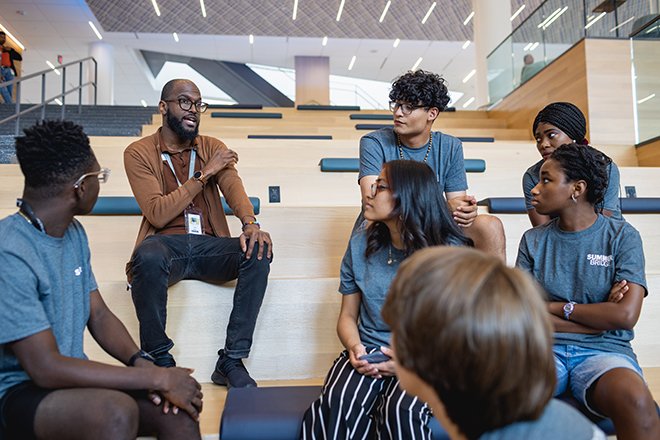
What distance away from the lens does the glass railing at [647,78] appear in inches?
151

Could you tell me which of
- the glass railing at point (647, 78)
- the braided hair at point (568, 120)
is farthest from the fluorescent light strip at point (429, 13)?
the braided hair at point (568, 120)

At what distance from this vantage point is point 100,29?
9.07 m

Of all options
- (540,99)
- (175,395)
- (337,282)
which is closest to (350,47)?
(540,99)

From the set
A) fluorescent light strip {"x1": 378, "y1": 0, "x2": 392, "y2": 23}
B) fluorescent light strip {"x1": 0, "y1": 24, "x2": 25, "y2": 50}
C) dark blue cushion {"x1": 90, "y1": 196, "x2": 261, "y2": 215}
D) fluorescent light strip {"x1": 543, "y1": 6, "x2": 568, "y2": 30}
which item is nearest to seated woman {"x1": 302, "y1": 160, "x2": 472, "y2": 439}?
dark blue cushion {"x1": 90, "y1": 196, "x2": 261, "y2": 215}

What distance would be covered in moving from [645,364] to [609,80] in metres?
3.01

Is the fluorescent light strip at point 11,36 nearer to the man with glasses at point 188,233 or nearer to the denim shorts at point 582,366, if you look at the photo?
the man with glasses at point 188,233

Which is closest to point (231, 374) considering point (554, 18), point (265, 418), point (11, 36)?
point (265, 418)

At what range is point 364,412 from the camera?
128cm

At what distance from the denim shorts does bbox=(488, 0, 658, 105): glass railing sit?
3.73 metres

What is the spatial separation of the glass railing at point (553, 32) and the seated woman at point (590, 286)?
3.36m

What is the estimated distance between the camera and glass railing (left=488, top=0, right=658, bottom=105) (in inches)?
165

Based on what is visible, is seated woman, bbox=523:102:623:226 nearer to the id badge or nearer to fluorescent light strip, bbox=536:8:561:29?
the id badge

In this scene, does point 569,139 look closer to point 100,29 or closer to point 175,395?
point 175,395

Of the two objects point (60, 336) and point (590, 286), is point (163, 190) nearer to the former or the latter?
point (60, 336)
